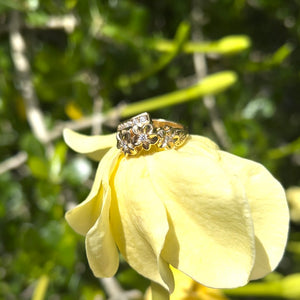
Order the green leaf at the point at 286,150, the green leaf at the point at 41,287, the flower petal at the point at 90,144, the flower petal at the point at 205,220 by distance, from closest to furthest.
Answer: the flower petal at the point at 205,220 < the flower petal at the point at 90,144 < the green leaf at the point at 41,287 < the green leaf at the point at 286,150

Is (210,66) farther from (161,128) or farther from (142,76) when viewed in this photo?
(161,128)

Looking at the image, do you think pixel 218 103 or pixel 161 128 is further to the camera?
pixel 218 103

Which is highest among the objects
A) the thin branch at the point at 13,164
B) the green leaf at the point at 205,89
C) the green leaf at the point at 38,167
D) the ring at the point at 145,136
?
the ring at the point at 145,136

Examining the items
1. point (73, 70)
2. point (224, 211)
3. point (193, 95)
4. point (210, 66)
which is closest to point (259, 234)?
point (224, 211)

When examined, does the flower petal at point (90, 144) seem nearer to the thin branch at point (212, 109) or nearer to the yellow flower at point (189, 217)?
the yellow flower at point (189, 217)

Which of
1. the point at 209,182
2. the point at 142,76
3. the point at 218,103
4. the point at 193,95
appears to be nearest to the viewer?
the point at 209,182

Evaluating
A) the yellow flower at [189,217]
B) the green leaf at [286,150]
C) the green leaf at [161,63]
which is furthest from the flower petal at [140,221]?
the green leaf at [286,150]
